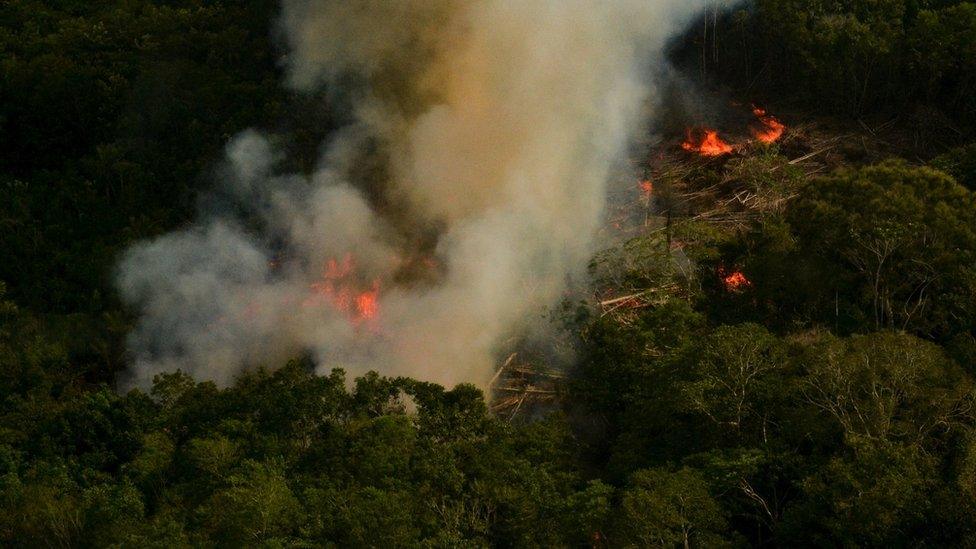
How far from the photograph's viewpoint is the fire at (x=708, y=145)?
3666 cm

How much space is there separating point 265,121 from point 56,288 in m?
9.32

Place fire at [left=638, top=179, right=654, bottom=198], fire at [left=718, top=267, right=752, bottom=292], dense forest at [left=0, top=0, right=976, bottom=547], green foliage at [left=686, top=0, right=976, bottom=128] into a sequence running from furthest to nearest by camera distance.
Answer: green foliage at [left=686, top=0, right=976, bottom=128], fire at [left=638, top=179, right=654, bottom=198], fire at [left=718, top=267, right=752, bottom=292], dense forest at [left=0, top=0, right=976, bottom=547]

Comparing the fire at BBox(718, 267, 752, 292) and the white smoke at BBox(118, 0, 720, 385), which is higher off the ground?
the white smoke at BBox(118, 0, 720, 385)

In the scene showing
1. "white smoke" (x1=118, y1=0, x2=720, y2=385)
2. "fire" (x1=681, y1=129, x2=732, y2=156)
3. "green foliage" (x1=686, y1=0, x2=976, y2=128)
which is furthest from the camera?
"fire" (x1=681, y1=129, x2=732, y2=156)

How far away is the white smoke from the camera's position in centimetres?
3025

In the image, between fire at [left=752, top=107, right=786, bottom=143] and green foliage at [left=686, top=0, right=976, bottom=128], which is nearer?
green foliage at [left=686, top=0, right=976, bottom=128]

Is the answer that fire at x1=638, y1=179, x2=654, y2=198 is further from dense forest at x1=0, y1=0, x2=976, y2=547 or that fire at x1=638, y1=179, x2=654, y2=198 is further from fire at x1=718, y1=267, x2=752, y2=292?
fire at x1=718, y1=267, x2=752, y2=292

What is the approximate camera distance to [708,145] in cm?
3700

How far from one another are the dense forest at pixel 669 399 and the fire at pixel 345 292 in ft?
7.16

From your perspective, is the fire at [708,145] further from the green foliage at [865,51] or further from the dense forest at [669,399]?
the green foliage at [865,51]

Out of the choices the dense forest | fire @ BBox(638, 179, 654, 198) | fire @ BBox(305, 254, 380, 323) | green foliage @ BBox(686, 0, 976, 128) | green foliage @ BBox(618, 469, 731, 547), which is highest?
green foliage @ BBox(686, 0, 976, 128)

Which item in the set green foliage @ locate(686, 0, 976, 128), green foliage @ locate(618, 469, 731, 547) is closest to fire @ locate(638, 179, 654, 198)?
green foliage @ locate(686, 0, 976, 128)

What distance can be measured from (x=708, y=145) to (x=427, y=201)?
9.61m

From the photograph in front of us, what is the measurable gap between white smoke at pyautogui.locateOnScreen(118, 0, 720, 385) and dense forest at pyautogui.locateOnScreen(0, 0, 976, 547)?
1.45 meters
